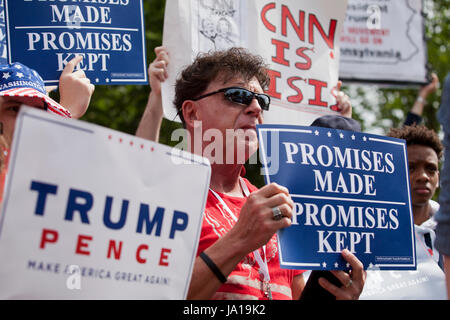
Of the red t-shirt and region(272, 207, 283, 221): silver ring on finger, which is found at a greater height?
region(272, 207, 283, 221): silver ring on finger

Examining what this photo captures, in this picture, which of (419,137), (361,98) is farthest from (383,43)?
(361,98)

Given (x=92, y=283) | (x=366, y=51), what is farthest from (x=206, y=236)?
(x=366, y=51)

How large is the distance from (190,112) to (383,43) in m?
3.15

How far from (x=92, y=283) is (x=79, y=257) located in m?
0.08

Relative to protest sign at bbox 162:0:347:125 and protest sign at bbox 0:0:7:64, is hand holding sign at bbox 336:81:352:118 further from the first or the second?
protest sign at bbox 0:0:7:64

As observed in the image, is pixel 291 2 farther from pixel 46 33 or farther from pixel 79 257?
pixel 79 257

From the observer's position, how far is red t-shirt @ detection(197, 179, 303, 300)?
2193 millimetres

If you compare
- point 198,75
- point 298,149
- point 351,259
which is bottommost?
point 351,259

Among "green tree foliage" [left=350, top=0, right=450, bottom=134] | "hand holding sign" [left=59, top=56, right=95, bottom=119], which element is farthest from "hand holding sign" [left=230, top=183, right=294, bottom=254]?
"green tree foliage" [left=350, top=0, right=450, bottom=134]

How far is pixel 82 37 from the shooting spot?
306 cm

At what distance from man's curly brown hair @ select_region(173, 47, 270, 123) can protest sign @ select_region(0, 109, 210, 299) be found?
1022 mm

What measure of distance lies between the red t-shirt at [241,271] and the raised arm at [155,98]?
1047 millimetres

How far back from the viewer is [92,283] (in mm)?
1587
